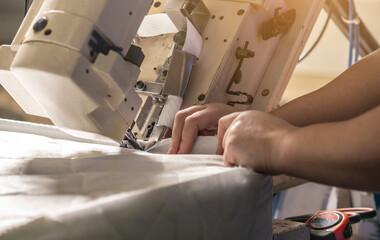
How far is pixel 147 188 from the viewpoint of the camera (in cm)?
47

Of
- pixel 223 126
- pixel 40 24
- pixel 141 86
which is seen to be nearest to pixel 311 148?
pixel 223 126

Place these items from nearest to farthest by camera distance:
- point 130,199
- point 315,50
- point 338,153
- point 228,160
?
point 130,199, point 338,153, point 228,160, point 315,50

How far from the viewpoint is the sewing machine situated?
2.51 ft

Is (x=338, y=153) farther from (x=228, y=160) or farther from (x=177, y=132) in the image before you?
(x=177, y=132)

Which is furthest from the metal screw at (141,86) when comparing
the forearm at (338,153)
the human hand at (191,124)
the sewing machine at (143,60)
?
the forearm at (338,153)

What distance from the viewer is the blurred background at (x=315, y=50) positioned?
1.76 metres

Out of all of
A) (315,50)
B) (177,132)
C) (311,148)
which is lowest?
(177,132)

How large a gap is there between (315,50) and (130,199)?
5.30 meters

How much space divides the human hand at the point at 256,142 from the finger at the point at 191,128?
0.27 metres

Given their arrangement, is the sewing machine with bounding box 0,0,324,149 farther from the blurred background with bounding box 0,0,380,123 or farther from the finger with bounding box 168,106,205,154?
the blurred background with bounding box 0,0,380,123

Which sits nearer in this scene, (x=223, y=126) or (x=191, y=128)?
(x=223, y=126)

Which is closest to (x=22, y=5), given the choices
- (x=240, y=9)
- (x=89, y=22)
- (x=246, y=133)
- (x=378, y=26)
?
(x=240, y=9)

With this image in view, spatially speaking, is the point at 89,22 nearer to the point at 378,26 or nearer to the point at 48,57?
the point at 48,57

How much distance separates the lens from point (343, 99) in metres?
1.00
